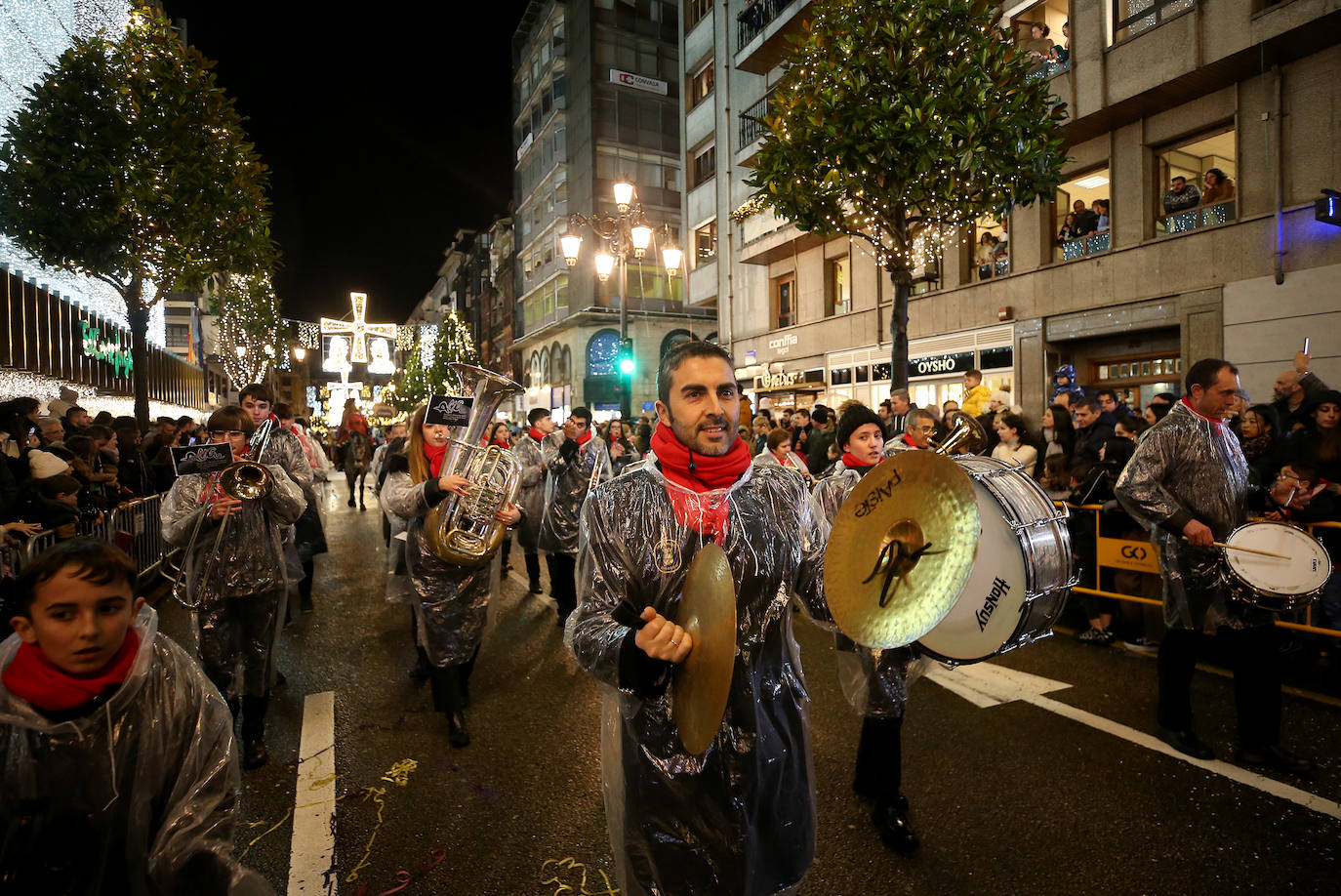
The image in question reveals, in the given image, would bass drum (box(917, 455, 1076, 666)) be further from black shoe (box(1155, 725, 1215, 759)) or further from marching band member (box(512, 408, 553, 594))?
marching band member (box(512, 408, 553, 594))

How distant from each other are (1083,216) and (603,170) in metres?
31.0

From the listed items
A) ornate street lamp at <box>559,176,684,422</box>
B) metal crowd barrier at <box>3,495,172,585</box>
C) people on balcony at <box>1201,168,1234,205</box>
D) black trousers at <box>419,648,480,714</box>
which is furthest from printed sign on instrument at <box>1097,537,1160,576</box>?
ornate street lamp at <box>559,176,684,422</box>

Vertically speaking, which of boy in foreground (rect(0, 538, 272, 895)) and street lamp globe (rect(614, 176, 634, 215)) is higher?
street lamp globe (rect(614, 176, 634, 215))

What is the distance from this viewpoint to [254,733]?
169 inches

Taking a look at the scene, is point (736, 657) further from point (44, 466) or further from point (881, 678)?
point (44, 466)

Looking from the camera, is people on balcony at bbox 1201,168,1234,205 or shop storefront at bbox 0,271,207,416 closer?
people on balcony at bbox 1201,168,1234,205

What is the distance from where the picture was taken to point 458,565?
15.4ft

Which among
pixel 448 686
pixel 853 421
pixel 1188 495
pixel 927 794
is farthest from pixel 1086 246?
pixel 448 686

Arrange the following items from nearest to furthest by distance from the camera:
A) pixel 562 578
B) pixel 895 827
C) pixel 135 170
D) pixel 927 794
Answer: pixel 895 827
pixel 927 794
pixel 562 578
pixel 135 170

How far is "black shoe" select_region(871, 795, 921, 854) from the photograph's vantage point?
10.3ft

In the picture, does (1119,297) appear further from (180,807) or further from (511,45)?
(511,45)

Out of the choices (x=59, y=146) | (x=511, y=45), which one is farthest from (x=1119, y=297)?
(x=511, y=45)

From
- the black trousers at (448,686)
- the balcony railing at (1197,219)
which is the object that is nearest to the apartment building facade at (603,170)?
the balcony railing at (1197,219)

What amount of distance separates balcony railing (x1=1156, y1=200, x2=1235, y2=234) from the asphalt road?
9692 millimetres
